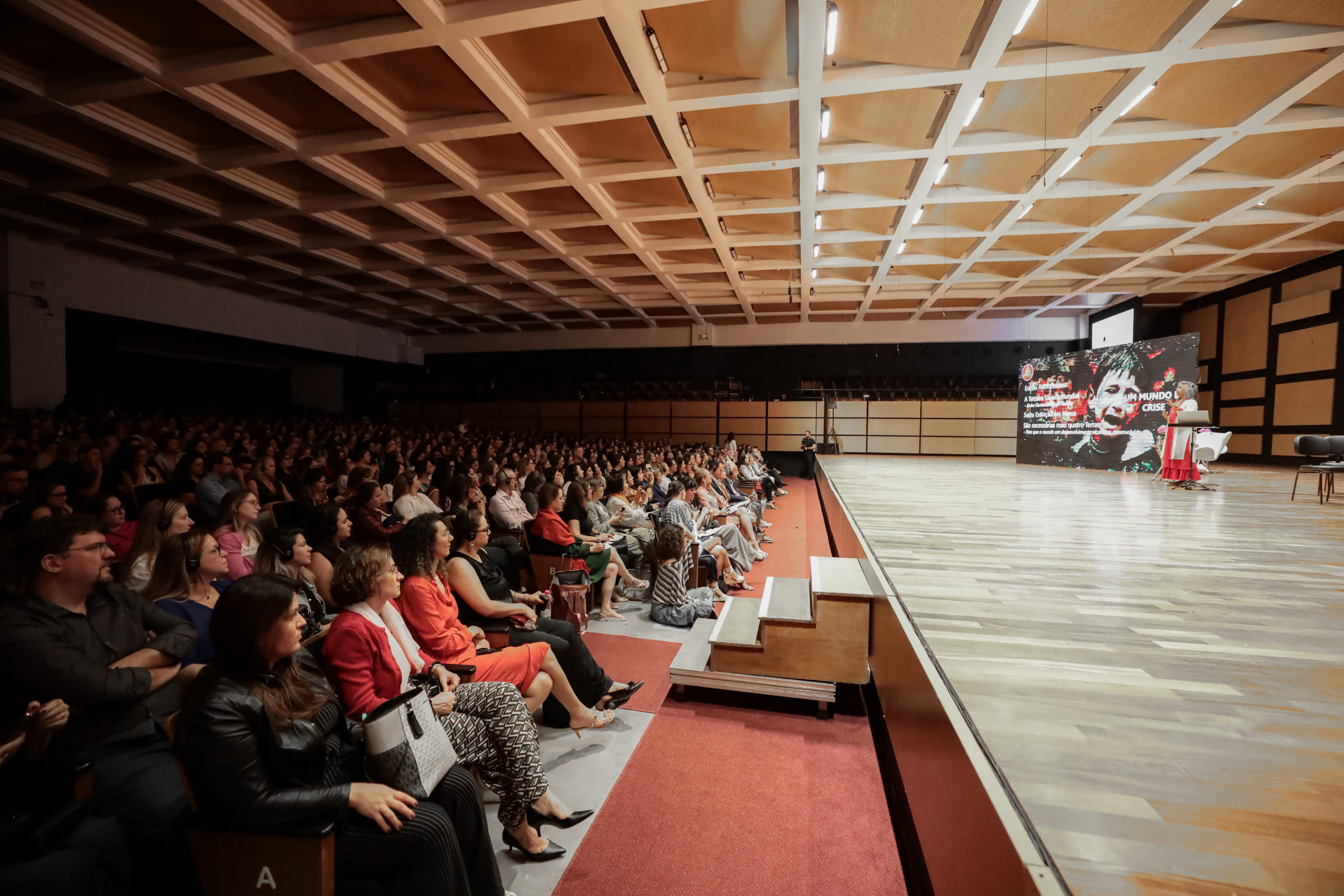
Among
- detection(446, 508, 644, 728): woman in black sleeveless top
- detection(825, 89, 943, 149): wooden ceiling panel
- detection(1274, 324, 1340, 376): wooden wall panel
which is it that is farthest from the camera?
detection(1274, 324, 1340, 376): wooden wall panel

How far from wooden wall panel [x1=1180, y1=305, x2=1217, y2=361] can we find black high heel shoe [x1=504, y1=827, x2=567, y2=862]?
49.1ft

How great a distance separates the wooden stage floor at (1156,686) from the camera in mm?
1018

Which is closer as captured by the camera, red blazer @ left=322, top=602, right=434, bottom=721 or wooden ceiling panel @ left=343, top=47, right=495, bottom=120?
red blazer @ left=322, top=602, right=434, bottom=721

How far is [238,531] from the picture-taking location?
3.05 metres

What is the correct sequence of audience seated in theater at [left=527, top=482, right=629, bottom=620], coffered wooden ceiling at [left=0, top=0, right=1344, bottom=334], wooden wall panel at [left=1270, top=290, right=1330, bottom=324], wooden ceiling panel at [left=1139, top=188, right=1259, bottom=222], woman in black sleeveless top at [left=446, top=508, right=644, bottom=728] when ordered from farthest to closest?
wooden wall panel at [left=1270, top=290, right=1330, bottom=324] < wooden ceiling panel at [left=1139, top=188, right=1259, bottom=222] < coffered wooden ceiling at [left=0, top=0, right=1344, bottom=334] < audience seated in theater at [left=527, top=482, right=629, bottom=620] < woman in black sleeveless top at [left=446, top=508, right=644, bottom=728]

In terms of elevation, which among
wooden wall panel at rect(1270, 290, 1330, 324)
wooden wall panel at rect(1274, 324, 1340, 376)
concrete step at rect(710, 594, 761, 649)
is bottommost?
concrete step at rect(710, 594, 761, 649)

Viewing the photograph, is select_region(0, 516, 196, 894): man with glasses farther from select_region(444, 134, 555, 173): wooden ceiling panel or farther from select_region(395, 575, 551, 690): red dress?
select_region(444, 134, 555, 173): wooden ceiling panel

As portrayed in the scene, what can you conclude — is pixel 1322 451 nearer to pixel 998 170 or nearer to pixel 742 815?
pixel 998 170

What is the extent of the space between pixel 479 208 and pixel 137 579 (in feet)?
23.4

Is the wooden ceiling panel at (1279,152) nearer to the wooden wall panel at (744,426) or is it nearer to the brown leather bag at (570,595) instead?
the brown leather bag at (570,595)

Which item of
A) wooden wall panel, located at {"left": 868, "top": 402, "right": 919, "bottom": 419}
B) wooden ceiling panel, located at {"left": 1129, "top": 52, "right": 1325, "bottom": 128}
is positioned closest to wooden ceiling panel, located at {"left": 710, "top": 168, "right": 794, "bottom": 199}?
wooden ceiling panel, located at {"left": 1129, "top": 52, "right": 1325, "bottom": 128}

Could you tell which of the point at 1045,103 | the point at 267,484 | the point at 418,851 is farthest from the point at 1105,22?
the point at 267,484

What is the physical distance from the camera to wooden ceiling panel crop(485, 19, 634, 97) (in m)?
4.43

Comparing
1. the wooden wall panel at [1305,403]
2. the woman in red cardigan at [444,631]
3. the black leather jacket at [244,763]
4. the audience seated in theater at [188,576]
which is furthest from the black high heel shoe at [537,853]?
the wooden wall panel at [1305,403]
